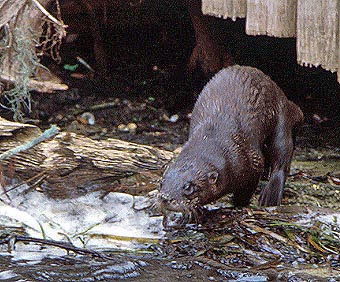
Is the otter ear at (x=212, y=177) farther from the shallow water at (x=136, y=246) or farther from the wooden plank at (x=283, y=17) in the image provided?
the wooden plank at (x=283, y=17)

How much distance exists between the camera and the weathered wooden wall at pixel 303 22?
4023 millimetres

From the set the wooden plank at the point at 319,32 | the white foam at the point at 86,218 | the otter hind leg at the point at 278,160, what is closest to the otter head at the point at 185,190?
the white foam at the point at 86,218

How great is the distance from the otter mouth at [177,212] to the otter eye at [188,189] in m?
0.04

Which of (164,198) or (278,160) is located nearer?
(164,198)

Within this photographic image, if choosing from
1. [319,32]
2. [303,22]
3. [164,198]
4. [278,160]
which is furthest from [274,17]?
[164,198]

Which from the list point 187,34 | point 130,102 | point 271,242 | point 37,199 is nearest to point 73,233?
point 37,199

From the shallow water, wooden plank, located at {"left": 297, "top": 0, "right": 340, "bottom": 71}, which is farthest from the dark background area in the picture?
the shallow water

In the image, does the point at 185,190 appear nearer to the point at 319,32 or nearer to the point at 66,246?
the point at 66,246

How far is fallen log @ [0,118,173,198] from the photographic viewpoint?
148 inches

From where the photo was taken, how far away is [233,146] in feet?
13.0

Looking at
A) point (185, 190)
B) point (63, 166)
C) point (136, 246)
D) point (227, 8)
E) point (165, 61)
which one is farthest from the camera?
point (165, 61)

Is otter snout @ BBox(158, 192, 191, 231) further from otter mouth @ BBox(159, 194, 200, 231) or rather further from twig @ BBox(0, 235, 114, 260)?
twig @ BBox(0, 235, 114, 260)

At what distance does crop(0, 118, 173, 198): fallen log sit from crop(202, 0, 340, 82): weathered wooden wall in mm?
987

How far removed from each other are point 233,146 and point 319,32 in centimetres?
69
